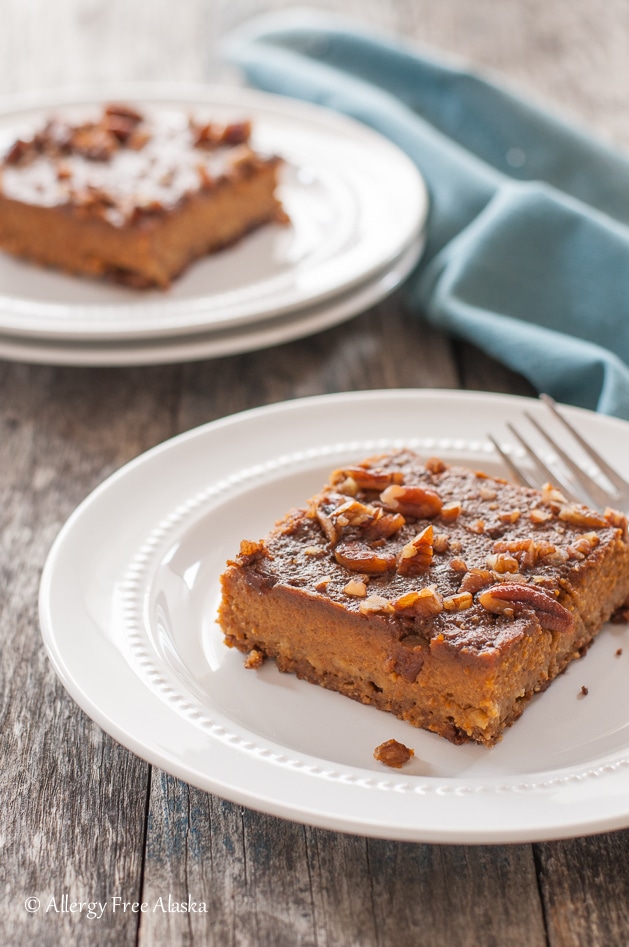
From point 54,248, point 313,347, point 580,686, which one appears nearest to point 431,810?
point 580,686

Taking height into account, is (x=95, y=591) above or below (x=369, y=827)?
below

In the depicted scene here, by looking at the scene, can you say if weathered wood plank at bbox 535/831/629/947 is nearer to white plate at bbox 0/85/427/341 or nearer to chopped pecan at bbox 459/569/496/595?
chopped pecan at bbox 459/569/496/595

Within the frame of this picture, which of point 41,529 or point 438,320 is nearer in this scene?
point 41,529

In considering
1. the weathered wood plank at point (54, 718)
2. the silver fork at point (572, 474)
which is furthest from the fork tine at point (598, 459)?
the weathered wood plank at point (54, 718)

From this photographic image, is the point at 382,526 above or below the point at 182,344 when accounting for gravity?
above

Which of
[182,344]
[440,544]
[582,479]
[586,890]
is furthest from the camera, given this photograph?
[182,344]

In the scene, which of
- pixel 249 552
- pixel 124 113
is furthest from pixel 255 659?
pixel 124 113

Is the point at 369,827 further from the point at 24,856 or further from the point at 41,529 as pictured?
the point at 41,529

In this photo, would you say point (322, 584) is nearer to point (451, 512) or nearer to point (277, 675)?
point (277, 675)
